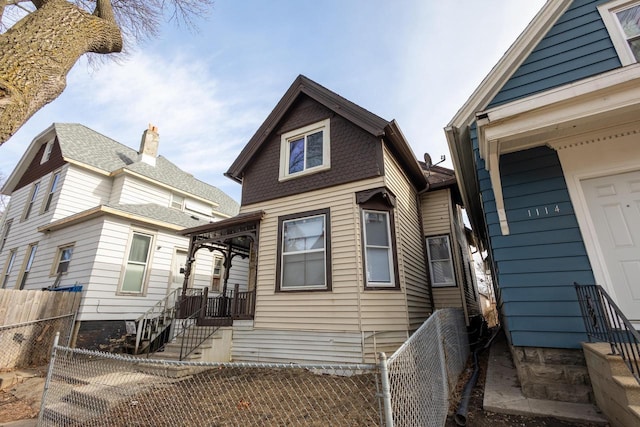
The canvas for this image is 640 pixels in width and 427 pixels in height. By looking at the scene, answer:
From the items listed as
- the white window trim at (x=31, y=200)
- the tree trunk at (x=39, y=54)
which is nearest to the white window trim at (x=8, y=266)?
the white window trim at (x=31, y=200)

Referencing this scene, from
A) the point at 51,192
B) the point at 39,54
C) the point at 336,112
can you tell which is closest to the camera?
the point at 39,54

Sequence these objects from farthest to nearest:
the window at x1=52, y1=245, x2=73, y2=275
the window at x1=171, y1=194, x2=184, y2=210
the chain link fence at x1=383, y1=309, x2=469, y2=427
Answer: the window at x1=171, y1=194, x2=184, y2=210
the window at x1=52, y1=245, x2=73, y2=275
the chain link fence at x1=383, y1=309, x2=469, y2=427

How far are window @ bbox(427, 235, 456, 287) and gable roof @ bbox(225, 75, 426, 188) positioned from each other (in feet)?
6.52

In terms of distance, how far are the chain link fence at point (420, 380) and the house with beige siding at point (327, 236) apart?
210cm

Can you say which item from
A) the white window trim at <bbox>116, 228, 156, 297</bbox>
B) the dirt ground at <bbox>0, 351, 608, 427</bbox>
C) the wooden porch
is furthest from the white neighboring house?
the wooden porch

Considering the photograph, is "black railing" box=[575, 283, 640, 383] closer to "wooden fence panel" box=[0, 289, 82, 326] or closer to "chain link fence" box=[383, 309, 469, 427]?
"chain link fence" box=[383, 309, 469, 427]

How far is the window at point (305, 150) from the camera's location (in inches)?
311

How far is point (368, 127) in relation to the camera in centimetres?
715

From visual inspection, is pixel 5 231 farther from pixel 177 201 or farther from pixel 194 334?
pixel 194 334

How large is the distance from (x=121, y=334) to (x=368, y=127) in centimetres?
997

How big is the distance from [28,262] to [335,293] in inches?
532

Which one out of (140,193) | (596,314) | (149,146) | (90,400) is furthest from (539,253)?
(149,146)

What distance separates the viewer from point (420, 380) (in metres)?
3.07

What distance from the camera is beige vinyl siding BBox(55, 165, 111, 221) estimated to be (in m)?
11.4
